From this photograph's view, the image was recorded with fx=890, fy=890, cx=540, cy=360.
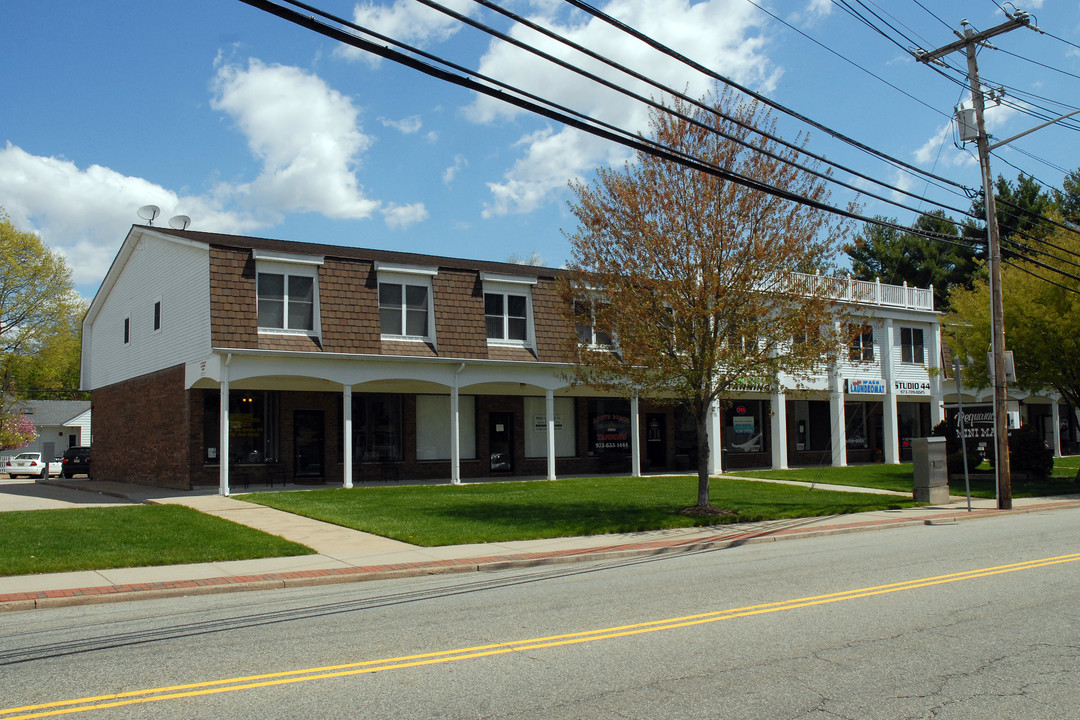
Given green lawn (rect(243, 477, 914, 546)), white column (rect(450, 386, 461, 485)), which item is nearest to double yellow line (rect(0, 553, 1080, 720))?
green lawn (rect(243, 477, 914, 546))

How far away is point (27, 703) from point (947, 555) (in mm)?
11485

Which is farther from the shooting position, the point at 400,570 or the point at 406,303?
the point at 406,303

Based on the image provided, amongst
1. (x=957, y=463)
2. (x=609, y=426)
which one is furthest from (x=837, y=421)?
(x=609, y=426)

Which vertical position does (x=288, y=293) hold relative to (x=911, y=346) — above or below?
above

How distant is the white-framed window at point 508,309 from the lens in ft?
87.5

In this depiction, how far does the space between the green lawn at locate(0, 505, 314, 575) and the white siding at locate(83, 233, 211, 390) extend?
667 centimetres

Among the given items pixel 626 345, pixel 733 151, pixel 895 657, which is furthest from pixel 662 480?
pixel 895 657

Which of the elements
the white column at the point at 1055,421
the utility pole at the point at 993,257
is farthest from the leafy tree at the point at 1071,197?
the utility pole at the point at 993,257

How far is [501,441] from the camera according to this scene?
96.3 feet

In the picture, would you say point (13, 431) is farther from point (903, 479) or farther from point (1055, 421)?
point (1055, 421)

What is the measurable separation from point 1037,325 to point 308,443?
21653mm

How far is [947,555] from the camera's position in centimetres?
1270

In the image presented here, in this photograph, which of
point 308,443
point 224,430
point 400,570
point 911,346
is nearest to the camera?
point 400,570

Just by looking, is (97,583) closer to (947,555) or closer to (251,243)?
(947,555)
